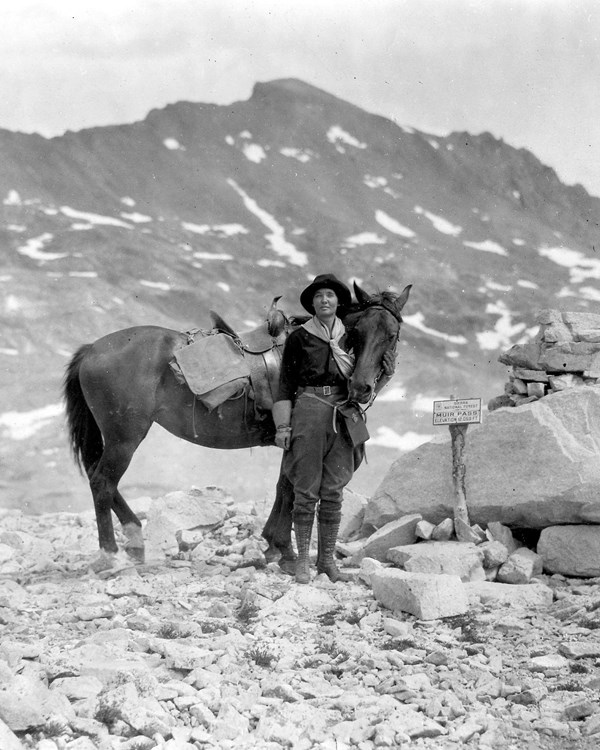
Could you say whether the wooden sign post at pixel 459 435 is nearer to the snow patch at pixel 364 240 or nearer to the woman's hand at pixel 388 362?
the woman's hand at pixel 388 362

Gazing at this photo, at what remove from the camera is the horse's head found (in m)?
6.23

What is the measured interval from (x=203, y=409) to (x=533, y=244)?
8124mm

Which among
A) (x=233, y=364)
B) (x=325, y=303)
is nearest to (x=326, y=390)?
(x=325, y=303)

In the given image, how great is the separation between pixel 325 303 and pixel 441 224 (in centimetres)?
798

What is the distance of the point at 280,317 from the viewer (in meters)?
7.21

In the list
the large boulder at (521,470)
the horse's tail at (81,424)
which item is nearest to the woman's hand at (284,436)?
the large boulder at (521,470)

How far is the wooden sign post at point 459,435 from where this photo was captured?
7113 millimetres

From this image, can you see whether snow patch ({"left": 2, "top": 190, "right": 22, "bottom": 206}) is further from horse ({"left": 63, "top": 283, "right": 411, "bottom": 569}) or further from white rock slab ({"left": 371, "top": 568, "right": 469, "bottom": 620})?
white rock slab ({"left": 371, "top": 568, "right": 469, "bottom": 620})

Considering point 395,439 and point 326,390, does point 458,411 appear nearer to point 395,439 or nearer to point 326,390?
point 326,390

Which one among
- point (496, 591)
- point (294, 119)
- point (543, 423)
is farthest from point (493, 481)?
point (294, 119)

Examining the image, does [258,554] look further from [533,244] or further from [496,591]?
[533,244]

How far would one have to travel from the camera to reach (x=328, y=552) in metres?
6.62

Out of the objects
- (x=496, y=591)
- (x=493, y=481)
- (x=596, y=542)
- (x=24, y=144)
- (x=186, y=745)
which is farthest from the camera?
(x=24, y=144)

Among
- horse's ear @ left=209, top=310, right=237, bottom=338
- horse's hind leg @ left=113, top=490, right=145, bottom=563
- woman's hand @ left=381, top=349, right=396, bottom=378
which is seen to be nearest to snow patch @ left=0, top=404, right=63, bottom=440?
horse's hind leg @ left=113, top=490, right=145, bottom=563
